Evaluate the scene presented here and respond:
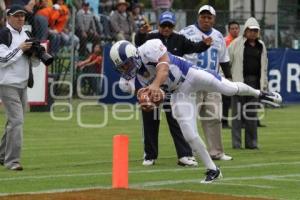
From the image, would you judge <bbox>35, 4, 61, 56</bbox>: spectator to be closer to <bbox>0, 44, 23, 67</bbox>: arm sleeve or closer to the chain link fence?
the chain link fence

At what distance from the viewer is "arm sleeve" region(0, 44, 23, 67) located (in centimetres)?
1266

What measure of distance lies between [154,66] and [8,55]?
2217 millimetres

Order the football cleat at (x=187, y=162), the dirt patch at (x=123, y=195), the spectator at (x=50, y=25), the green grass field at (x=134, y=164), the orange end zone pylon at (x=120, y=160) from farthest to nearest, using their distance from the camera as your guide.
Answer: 1. the spectator at (x=50, y=25)
2. the football cleat at (x=187, y=162)
3. the green grass field at (x=134, y=164)
4. the orange end zone pylon at (x=120, y=160)
5. the dirt patch at (x=123, y=195)

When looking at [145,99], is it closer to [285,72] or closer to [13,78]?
[13,78]

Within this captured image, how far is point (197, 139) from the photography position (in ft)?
36.8

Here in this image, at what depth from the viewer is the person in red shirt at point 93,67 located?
991 inches

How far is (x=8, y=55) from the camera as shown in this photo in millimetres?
12664

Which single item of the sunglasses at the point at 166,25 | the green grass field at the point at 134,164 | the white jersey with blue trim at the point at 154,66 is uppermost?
the sunglasses at the point at 166,25

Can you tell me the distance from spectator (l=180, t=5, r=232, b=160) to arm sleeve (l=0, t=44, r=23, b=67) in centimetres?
267

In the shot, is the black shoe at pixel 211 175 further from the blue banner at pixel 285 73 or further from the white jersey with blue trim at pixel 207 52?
the blue banner at pixel 285 73

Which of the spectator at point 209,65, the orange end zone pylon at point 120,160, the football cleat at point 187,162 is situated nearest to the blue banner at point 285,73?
the spectator at point 209,65

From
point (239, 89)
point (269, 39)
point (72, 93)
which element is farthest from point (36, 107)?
point (239, 89)

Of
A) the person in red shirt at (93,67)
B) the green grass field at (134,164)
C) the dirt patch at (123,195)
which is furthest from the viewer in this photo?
the person in red shirt at (93,67)

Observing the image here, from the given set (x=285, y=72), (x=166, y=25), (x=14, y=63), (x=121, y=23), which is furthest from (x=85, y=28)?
(x=14, y=63)
